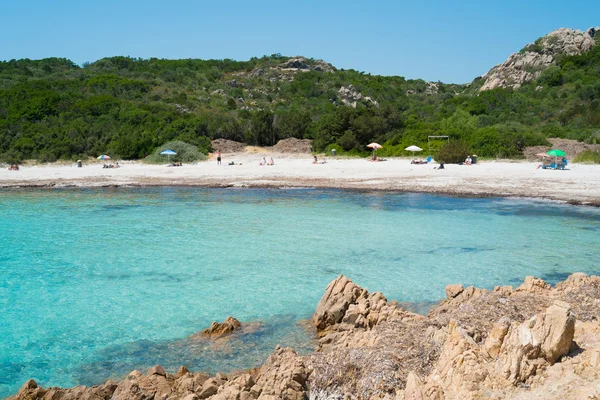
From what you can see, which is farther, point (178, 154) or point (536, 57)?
point (536, 57)

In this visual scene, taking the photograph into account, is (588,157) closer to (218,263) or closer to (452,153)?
(452,153)

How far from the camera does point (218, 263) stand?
11.8 meters

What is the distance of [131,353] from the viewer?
23.0 feet

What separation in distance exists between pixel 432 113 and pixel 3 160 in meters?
36.1

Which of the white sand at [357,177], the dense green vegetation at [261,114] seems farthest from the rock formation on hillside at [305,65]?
the white sand at [357,177]

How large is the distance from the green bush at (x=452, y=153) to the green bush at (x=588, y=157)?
581cm

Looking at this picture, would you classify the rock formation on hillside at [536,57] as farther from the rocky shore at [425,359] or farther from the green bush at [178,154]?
the rocky shore at [425,359]

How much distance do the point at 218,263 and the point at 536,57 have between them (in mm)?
65229

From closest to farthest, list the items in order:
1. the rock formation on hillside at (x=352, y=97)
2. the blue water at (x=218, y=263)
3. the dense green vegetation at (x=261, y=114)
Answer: the blue water at (x=218, y=263), the dense green vegetation at (x=261, y=114), the rock formation on hillside at (x=352, y=97)

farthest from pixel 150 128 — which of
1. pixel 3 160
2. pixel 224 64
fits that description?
pixel 224 64

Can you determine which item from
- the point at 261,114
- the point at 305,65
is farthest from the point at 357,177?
the point at 305,65

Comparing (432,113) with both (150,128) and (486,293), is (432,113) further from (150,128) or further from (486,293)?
(486,293)

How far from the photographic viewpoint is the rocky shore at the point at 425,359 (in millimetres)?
4148

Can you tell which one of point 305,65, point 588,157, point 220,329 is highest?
point 305,65
